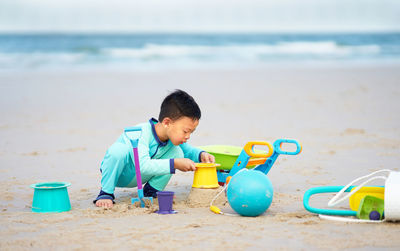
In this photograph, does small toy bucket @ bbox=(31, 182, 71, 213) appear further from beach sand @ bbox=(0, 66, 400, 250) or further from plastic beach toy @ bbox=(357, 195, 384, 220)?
plastic beach toy @ bbox=(357, 195, 384, 220)

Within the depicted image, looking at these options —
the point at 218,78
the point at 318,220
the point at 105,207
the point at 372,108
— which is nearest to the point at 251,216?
the point at 318,220

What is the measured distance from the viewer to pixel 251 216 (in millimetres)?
3504

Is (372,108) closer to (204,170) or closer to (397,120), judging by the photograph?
(397,120)

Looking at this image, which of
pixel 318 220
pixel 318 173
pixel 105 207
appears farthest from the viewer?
pixel 318 173

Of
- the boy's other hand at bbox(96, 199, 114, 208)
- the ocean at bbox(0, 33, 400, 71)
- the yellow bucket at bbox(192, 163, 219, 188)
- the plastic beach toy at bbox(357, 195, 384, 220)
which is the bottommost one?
the boy's other hand at bbox(96, 199, 114, 208)

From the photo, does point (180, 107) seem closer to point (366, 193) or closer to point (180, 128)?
point (180, 128)

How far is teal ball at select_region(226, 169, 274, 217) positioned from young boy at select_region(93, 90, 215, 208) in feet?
1.39

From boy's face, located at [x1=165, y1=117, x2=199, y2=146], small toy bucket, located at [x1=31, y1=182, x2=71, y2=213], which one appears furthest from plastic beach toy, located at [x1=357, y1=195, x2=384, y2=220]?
small toy bucket, located at [x1=31, y1=182, x2=71, y2=213]

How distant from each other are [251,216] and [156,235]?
74cm

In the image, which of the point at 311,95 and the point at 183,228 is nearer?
the point at 183,228

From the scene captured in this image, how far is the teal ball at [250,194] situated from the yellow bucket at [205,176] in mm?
334

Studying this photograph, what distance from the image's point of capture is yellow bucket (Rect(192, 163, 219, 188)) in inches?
149

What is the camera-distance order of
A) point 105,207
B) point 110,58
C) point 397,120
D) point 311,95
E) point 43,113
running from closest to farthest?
point 105,207 < point 397,120 < point 43,113 < point 311,95 < point 110,58

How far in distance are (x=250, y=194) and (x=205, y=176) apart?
20.2 inches
